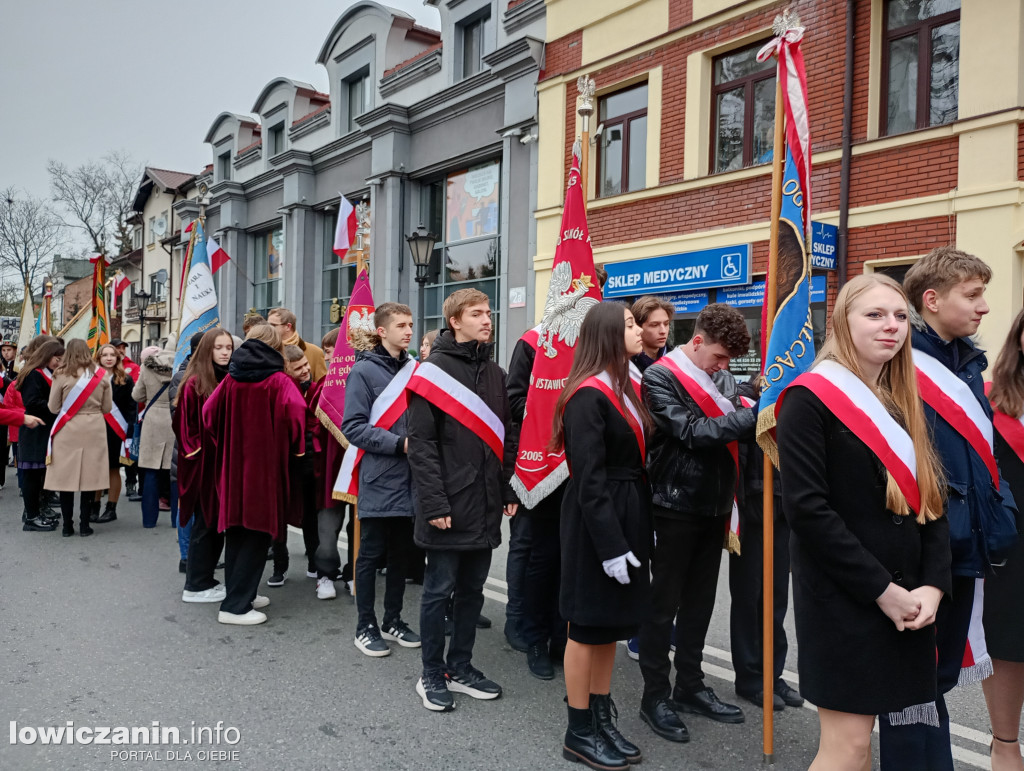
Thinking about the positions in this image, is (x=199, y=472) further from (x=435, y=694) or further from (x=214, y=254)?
(x=214, y=254)

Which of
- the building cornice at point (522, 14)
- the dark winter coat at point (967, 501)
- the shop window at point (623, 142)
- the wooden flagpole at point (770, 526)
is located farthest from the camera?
the building cornice at point (522, 14)

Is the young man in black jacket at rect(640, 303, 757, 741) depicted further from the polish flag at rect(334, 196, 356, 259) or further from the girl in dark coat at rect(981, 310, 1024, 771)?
the polish flag at rect(334, 196, 356, 259)

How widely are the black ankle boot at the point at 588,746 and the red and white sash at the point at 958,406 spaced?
1.83 m

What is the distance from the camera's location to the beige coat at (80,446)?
804 centimetres

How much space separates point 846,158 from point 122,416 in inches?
367

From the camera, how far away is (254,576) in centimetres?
538

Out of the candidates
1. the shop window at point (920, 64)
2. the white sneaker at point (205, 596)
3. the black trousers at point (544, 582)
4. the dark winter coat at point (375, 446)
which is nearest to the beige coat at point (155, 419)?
the white sneaker at point (205, 596)

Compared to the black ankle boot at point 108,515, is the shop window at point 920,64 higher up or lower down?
higher up

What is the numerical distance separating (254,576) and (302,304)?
57.4 feet

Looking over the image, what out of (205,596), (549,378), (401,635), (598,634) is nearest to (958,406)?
(598,634)

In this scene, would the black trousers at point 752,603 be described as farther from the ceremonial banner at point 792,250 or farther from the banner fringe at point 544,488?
the banner fringe at point 544,488

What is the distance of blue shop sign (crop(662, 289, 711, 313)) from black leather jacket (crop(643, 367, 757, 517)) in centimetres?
Result: 788

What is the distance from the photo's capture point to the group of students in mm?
2369

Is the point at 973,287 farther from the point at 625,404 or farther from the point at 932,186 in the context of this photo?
the point at 932,186
